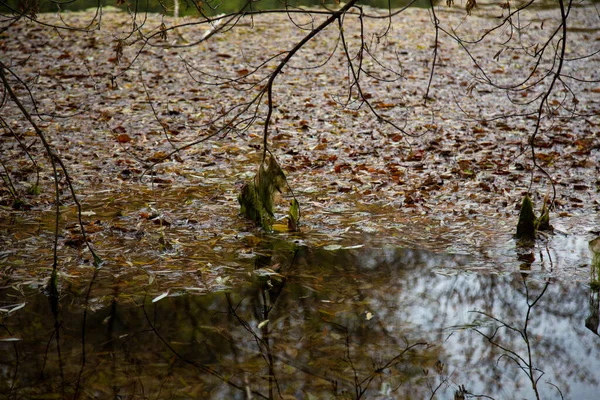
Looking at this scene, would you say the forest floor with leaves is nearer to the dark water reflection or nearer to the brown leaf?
the brown leaf

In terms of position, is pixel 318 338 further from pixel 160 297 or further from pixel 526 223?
pixel 526 223

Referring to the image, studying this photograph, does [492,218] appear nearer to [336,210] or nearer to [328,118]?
[336,210]

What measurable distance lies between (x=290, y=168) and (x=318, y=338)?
3.11 metres

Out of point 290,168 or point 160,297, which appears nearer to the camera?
point 160,297

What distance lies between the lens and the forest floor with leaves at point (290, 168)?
15.2 ft

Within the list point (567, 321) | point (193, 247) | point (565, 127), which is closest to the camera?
point (567, 321)

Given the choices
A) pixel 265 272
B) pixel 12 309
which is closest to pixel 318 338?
pixel 265 272

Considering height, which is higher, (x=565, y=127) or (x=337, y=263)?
(x=565, y=127)

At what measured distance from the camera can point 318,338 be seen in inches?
142

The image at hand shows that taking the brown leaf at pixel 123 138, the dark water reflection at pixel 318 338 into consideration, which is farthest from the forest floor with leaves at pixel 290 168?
the dark water reflection at pixel 318 338

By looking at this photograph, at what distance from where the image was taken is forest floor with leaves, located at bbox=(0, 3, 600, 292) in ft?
15.2

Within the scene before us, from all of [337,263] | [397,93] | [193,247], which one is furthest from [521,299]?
[397,93]

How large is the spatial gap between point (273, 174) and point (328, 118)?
3887mm

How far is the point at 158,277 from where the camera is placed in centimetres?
426
